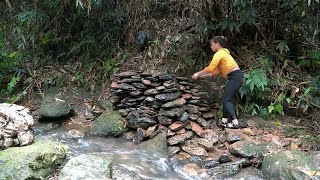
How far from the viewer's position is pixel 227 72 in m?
5.21

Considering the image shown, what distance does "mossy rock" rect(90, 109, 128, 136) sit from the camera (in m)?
5.56

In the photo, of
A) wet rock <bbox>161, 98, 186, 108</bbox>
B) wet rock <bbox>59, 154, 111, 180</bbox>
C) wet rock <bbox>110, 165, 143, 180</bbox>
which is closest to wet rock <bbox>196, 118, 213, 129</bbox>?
wet rock <bbox>161, 98, 186, 108</bbox>

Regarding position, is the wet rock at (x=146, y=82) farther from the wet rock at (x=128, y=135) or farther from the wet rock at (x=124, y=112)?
the wet rock at (x=128, y=135)

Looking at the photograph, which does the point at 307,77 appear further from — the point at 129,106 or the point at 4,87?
the point at 4,87

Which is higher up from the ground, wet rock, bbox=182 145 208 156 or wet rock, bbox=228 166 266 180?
wet rock, bbox=182 145 208 156

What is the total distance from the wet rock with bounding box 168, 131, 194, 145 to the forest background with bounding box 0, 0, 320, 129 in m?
1.09

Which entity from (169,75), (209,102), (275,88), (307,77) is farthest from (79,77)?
(307,77)

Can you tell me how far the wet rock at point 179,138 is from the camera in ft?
16.8

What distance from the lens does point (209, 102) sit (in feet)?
18.5

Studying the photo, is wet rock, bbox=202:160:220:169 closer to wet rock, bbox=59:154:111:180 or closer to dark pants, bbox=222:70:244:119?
dark pants, bbox=222:70:244:119

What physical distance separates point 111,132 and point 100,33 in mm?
2794

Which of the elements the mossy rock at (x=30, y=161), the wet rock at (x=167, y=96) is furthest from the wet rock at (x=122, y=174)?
the wet rock at (x=167, y=96)

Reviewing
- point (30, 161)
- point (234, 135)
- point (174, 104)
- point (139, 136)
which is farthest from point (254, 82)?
point (30, 161)

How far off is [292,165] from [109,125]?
2.94m
